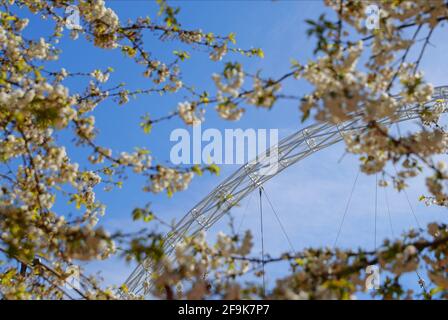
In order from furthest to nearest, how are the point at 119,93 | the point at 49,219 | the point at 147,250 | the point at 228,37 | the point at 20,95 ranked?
the point at 119,93
the point at 228,37
the point at 49,219
the point at 20,95
the point at 147,250

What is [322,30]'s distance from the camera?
3061mm

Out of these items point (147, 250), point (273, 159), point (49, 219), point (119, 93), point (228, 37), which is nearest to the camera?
point (147, 250)

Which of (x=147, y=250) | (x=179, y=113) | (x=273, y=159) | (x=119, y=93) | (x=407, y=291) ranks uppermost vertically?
(x=273, y=159)

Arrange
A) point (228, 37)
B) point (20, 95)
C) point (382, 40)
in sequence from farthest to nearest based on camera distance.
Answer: point (228, 37)
point (20, 95)
point (382, 40)

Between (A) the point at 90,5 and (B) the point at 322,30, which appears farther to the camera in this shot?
(A) the point at 90,5

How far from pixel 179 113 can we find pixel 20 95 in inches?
42.8

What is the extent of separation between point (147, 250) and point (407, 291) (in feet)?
5.16

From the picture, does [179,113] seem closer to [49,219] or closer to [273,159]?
[49,219]

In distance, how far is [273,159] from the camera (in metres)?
13.5

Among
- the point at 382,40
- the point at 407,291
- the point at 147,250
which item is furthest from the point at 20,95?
the point at 407,291

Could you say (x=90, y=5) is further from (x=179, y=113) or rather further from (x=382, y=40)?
(x=382, y=40)

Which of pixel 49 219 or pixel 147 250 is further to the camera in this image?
pixel 49 219

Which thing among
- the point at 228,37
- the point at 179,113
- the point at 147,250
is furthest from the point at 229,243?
the point at 228,37

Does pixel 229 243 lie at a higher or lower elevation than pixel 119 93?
lower
